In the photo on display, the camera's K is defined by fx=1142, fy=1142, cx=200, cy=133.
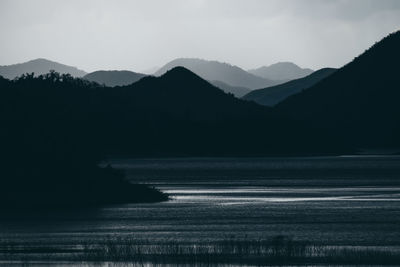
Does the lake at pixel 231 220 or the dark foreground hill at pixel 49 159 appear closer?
the lake at pixel 231 220

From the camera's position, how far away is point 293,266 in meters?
42.9

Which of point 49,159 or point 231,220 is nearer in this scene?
point 231,220

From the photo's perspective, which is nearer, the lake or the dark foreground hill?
the lake

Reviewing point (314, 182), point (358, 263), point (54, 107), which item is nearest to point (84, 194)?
point (54, 107)

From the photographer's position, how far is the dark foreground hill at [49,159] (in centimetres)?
8056

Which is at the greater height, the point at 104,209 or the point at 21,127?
the point at 21,127

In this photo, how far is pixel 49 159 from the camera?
82125 millimetres

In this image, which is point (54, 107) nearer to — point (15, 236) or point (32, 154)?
point (32, 154)

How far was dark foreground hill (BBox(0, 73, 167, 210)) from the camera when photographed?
80562 mm

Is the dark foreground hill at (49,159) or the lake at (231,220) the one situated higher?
the dark foreground hill at (49,159)

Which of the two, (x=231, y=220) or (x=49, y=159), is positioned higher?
(x=49, y=159)

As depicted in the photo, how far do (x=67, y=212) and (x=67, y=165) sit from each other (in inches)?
267

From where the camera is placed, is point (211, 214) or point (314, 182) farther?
point (314, 182)

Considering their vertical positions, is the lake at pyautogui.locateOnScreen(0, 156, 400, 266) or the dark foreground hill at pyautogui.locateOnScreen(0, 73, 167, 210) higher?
the dark foreground hill at pyautogui.locateOnScreen(0, 73, 167, 210)
